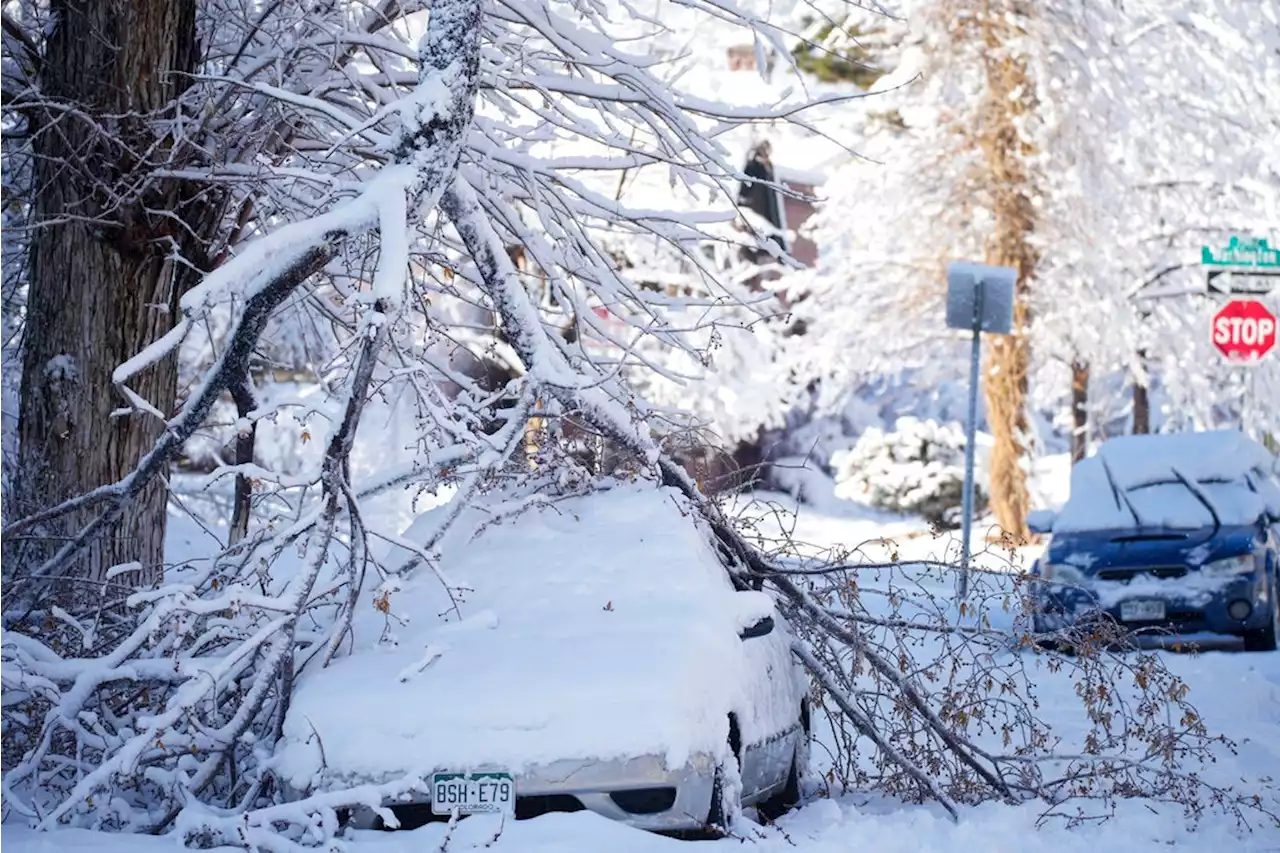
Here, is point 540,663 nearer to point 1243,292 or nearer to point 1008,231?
point 1243,292

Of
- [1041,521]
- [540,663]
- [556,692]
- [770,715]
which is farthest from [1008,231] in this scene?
[556,692]

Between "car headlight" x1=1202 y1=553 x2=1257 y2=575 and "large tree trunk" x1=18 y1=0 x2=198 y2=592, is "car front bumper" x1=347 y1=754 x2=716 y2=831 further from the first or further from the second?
"car headlight" x1=1202 y1=553 x2=1257 y2=575

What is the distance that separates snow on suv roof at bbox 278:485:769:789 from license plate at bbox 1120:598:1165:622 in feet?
21.9

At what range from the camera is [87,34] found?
778cm

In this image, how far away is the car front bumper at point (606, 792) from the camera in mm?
5262

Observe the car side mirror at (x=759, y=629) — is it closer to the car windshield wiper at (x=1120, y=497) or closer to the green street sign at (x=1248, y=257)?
the car windshield wiper at (x=1120, y=497)

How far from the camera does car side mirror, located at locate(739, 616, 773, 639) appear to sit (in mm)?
6012

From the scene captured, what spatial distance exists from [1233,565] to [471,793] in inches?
340

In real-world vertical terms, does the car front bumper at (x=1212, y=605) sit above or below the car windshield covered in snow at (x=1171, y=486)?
below

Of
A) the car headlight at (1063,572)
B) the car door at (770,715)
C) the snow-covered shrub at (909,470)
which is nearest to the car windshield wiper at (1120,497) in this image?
the car headlight at (1063,572)

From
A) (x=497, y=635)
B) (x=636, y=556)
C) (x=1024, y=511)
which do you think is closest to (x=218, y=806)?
(x=497, y=635)

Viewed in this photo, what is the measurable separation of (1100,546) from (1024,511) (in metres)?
10.3

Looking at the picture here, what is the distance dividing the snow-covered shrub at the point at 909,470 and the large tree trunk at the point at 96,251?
2236 cm

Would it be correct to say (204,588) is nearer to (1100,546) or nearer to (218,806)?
(218,806)
